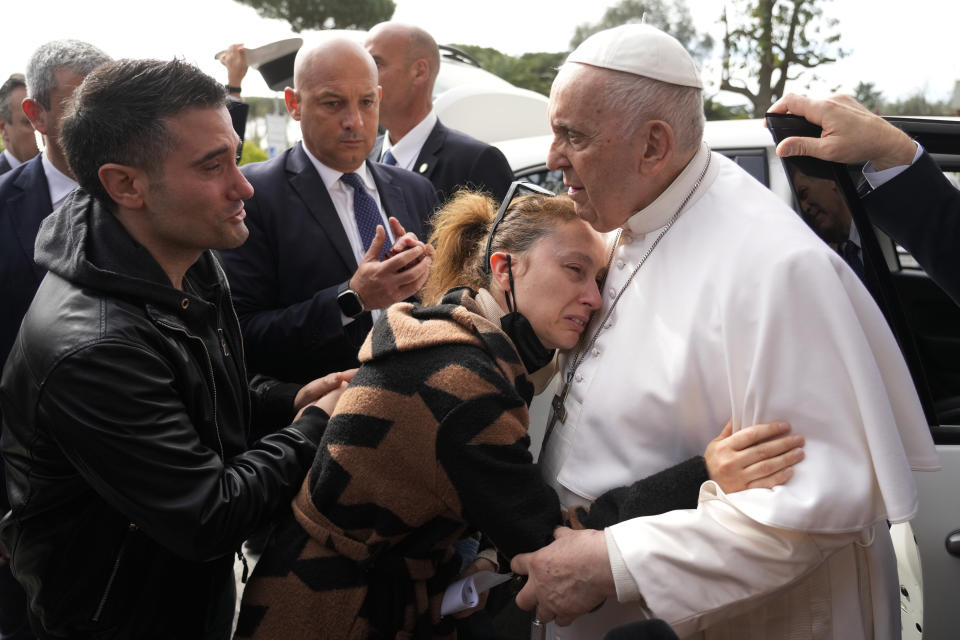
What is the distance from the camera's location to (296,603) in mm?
1953

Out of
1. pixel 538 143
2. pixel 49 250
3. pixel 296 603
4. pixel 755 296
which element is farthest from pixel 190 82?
pixel 538 143

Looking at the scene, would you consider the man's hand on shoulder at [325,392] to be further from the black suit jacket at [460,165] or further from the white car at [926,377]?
the black suit jacket at [460,165]

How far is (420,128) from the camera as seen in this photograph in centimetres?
470

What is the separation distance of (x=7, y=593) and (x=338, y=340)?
59.3 inches

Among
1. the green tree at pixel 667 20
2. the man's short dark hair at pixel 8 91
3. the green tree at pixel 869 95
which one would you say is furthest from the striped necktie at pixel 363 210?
the green tree at pixel 869 95

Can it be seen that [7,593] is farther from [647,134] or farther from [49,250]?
[647,134]

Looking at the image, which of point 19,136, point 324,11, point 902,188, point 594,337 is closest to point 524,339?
point 594,337

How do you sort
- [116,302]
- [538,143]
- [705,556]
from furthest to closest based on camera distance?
[538,143], [116,302], [705,556]

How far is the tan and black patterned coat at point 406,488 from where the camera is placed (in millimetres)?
1878

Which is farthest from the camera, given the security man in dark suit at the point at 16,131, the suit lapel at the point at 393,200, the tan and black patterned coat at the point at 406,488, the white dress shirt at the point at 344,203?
the security man in dark suit at the point at 16,131

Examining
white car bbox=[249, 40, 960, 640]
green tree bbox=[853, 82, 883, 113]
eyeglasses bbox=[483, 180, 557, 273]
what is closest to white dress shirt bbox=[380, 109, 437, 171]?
white car bbox=[249, 40, 960, 640]

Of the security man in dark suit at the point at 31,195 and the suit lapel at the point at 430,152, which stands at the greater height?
the security man in dark suit at the point at 31,195

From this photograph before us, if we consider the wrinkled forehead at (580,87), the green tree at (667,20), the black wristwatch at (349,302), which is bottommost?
the green tree at (667,20)

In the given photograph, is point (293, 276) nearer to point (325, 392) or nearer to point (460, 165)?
point (325, 392)
